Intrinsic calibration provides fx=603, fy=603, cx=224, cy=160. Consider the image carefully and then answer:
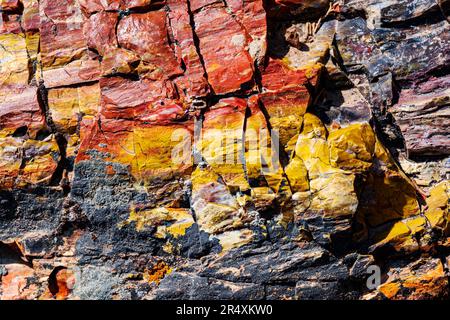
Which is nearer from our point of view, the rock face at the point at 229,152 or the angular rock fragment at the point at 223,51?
the rock face at the point at 229,152

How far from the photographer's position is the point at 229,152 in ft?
18.9

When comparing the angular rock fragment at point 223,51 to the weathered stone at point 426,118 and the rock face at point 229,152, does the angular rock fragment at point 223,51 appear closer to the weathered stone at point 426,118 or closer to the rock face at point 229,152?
the rock face at point 229,152

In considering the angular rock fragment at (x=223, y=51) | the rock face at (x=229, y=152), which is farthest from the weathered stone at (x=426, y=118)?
the angular rock fragment at (x=223, y=51)

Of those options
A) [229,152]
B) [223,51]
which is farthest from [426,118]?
[223,51]

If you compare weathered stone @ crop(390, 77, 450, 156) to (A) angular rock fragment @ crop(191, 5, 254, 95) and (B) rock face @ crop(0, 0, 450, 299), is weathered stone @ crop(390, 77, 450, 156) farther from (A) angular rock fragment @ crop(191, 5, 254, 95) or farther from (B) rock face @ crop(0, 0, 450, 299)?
(A) angular rock fragment @ crop(191, 5, 254, 95)

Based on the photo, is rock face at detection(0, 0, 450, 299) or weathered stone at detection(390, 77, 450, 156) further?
weathered stone at detection(390, 77, 450, 156)

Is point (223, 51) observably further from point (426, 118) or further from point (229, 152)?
point (426, 118)

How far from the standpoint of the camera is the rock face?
5613 millimetres

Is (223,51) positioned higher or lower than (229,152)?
higher

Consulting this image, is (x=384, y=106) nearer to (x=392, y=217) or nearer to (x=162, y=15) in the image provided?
(x=392, y=217)

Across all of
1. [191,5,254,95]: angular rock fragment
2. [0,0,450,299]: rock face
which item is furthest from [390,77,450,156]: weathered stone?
[191,5,254,95]: angular rock fragment

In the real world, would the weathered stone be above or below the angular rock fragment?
below

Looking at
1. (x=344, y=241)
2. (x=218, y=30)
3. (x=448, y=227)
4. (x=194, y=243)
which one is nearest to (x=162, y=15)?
(x=218, y=30)

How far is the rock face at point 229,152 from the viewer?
5.61 m
